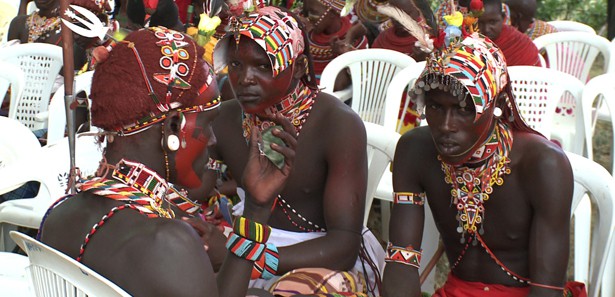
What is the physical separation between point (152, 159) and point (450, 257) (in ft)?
4.73

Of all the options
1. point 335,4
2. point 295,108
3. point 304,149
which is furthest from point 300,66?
point 335,4

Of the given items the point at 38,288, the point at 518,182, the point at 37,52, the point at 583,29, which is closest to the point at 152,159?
the point at 38,288

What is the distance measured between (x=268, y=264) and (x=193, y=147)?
2.28 feet

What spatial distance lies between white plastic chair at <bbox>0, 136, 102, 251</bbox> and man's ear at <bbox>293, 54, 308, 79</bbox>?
2.90 ft

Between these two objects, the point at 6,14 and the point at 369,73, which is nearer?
the point at 369,73

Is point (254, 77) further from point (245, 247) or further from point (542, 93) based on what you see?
point (542, 93)

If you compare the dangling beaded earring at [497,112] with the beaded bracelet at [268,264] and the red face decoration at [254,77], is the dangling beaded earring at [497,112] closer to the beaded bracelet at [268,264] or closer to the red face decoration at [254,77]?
the red face decoration at [254,77]

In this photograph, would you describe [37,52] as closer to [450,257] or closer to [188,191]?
[188,191]

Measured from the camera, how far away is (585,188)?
3311mm

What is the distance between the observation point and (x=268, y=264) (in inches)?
112

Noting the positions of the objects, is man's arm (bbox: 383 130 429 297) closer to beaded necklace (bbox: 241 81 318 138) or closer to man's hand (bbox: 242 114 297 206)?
beaded necklace (bbox: 241 81 318 138)

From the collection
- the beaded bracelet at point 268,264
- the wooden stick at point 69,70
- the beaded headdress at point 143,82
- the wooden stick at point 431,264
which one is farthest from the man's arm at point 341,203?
the beaded headdress at point 143,82

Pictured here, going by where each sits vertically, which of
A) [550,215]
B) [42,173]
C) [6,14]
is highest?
[6,14]

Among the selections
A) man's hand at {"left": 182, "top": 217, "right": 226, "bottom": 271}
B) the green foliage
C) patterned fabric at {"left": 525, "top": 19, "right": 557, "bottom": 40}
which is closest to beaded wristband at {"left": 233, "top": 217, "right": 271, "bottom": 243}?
man's hand at {"left": 182, "top": 217, "right": 226, "bottom": 271}
